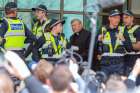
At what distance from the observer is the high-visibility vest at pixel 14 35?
8.94 m

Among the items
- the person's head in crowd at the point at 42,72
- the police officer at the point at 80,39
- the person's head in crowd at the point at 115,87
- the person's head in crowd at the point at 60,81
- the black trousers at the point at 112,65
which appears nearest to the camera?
the person's head in crowd at the point at 60,81

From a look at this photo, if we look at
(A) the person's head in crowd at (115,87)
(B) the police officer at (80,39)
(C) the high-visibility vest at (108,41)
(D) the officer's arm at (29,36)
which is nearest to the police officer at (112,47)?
(C) the high-visibility vest at (108,41)

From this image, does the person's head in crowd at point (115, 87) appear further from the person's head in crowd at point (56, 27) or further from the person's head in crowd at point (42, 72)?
the person's head in crowd at point (56, 27)

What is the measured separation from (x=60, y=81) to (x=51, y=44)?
16.4 ft

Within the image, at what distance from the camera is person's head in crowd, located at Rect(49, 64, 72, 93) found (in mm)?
3912

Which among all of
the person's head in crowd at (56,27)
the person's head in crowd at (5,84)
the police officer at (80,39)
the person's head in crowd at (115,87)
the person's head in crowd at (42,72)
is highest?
the person's head in crowd at (5,84)

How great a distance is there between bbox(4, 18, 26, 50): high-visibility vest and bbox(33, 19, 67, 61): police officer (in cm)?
31

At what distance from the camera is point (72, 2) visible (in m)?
11.4

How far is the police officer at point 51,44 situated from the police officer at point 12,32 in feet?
0.86

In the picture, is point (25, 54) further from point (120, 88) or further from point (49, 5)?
point (120, 88)

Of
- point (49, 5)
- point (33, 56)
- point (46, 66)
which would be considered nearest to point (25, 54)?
point (33, 56)

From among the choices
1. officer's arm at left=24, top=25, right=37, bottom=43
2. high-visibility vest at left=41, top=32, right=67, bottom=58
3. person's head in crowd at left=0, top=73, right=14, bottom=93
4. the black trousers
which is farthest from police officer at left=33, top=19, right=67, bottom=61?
person's head in crowd at left=0, top=73, right=14, bottom=93

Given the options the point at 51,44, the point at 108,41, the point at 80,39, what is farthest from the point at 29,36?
the point at 108,41

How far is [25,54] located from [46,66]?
175 inches
